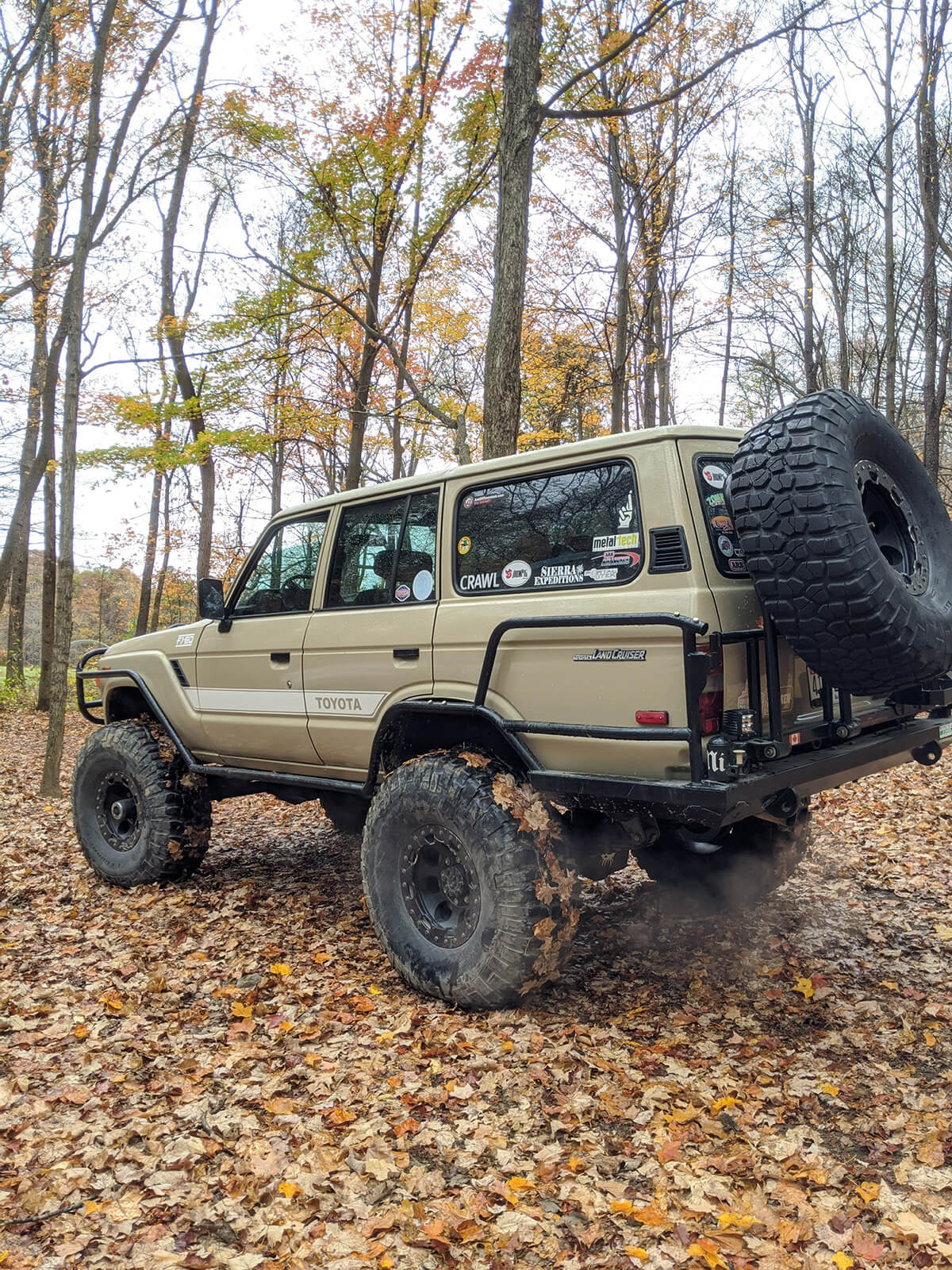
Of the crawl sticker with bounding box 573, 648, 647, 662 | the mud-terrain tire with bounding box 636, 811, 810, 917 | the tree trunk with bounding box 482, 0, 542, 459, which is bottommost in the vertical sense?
the mud-terrain tire with bounding box 636, 811, 810, 917

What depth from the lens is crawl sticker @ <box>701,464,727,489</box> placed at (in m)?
3.31

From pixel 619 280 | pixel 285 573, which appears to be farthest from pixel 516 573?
pixel 619 280

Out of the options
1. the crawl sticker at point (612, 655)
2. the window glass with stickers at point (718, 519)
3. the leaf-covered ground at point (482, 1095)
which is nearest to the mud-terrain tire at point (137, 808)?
the leaf-covered ground at point (482, 1095)

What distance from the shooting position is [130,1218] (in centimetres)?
243

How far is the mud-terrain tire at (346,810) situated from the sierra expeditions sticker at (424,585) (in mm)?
1436

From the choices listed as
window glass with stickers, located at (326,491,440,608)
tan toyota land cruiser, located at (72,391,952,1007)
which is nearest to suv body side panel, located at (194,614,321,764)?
tan toyota land cruiser, located at (72,391,952,1007)

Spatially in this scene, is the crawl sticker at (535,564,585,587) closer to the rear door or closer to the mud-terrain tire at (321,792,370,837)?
the rear door

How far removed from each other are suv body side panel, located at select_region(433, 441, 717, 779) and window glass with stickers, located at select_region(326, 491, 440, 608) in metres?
0.50

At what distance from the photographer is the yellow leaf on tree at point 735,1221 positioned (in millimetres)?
2311

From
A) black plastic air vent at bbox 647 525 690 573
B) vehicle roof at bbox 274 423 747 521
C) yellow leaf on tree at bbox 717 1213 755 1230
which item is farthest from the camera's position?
vehicle roof at bbox 274 423 747 521

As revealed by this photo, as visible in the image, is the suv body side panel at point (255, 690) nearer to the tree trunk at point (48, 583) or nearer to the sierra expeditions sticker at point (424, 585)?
the sierra expeditions sticker at point (424, 585)

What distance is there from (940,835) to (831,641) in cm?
399

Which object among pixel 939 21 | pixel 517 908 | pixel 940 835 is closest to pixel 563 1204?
pixel 517 908

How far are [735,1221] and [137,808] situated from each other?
4.31m
